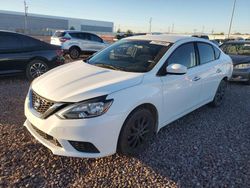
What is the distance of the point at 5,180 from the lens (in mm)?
2715

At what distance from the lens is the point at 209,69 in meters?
4.68

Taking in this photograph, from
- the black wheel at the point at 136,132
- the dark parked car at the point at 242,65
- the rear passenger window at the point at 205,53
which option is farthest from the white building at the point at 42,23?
the black wheel at the point at 136,132

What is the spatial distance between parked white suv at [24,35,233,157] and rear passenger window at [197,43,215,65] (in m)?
0.05

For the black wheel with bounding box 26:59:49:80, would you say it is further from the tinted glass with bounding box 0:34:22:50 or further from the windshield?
the windshield

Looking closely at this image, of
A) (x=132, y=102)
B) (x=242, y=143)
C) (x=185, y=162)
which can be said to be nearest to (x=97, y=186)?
(x=132, y=102)

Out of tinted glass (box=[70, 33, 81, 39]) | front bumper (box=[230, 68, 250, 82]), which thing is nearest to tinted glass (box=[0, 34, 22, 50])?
front bumper (box=[230, 68, 250, 82])

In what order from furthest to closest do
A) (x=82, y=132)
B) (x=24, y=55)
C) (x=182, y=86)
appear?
(x=24, y=55) < (x=182, y=86) < (x=82, y=132)

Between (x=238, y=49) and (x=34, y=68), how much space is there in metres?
7.45

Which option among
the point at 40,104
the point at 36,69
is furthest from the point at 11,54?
the point at 40,104

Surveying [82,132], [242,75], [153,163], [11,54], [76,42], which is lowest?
[153,163]

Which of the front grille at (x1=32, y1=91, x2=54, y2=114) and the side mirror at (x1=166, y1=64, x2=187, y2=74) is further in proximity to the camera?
the side mirror at (x1=166, y1=64, x2=187, y2=74)

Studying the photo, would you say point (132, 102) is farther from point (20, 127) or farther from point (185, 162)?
point (20, 127)

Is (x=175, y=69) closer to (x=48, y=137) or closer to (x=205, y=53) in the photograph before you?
(x=205, y=53)

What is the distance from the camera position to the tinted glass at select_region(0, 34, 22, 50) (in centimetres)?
675
